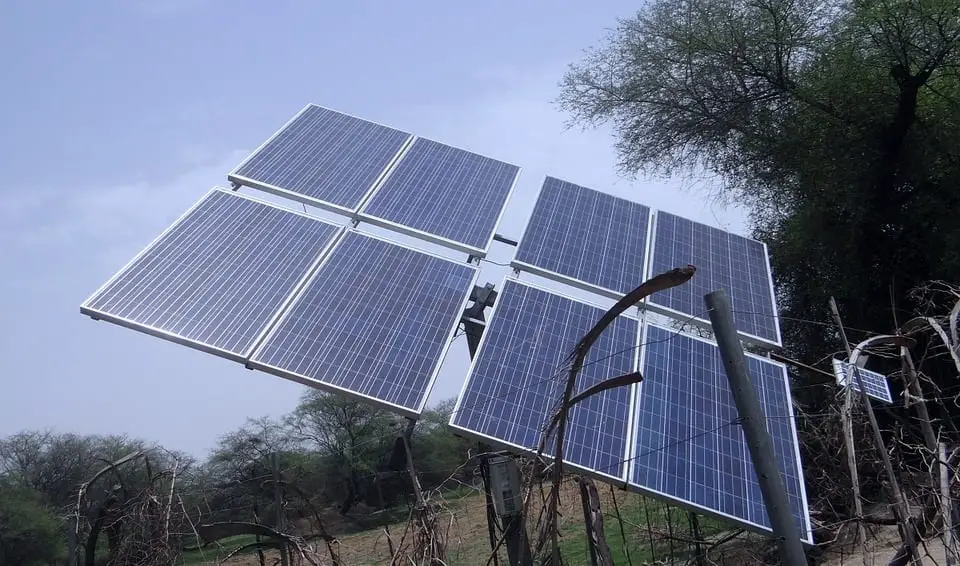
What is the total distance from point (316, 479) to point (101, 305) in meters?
28.7

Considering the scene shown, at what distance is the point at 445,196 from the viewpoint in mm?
10602

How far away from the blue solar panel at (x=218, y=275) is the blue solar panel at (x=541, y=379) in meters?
2.15

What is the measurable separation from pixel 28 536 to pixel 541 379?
2281 centimetres

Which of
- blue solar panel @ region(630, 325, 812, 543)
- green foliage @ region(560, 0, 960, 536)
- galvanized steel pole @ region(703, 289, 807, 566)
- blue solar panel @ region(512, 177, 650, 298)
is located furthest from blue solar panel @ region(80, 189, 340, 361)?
green foliage @ region(560, 0, 960, 536)

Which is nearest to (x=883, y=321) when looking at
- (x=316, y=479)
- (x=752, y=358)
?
(x=752, y=358)

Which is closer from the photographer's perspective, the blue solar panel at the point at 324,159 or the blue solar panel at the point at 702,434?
the blue solar panel at the point at 702,434

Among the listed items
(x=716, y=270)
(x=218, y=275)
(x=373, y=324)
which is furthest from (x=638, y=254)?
(x=218, y=275)

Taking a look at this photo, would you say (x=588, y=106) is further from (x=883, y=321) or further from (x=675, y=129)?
(x=883, y=321)

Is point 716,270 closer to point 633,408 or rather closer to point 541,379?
point 633,408

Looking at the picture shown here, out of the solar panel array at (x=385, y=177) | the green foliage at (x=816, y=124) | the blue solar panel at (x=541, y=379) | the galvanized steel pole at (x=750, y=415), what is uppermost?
the green foliage at (x=816, y=124)

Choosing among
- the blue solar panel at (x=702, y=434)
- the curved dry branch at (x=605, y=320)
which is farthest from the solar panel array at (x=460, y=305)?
the curved dry branch at (x=605, y=320)

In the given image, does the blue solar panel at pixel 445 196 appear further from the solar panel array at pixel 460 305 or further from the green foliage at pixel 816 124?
the green foliage at pixel 816 124

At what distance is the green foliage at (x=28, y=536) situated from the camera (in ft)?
79.7

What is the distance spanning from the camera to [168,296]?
7.95m
